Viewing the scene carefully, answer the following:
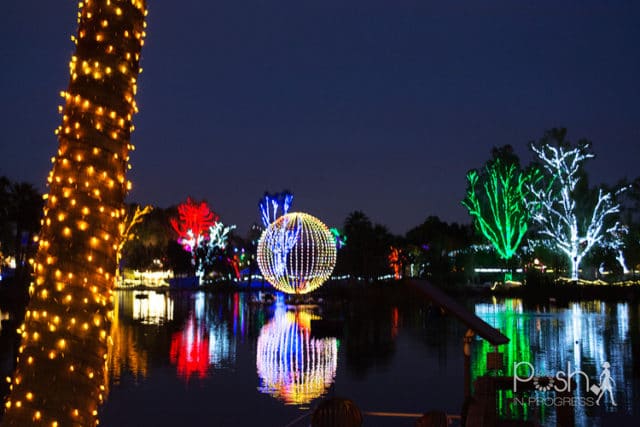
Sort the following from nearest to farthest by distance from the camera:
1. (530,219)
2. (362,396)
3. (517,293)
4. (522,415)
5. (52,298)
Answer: (52,298) < (522,415) < (362,396) < (517,293) < (530,219)

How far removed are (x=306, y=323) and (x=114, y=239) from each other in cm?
2538

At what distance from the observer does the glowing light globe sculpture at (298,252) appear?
41.6 metres

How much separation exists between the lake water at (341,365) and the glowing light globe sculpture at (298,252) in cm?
965

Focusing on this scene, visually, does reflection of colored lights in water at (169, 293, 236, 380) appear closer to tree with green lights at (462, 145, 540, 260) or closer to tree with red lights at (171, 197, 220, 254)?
tree with green lights at (462, 145, 540, 260)

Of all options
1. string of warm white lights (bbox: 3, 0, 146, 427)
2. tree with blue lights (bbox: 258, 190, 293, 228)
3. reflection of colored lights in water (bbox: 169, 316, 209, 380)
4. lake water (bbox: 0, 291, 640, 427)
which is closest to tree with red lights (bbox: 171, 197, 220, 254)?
tree with blue lights (bbox: 258, 190, 293, 228)

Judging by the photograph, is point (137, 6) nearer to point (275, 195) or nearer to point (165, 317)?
point (165, 317)

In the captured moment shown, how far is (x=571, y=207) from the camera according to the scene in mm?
53469

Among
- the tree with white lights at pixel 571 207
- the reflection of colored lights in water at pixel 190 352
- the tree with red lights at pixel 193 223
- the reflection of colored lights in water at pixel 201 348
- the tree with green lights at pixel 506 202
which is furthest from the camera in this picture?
the tree with red lights at pixel 193 223

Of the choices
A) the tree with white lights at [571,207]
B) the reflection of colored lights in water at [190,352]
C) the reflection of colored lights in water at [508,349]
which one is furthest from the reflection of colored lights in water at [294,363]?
the tree with white lights at [571,207]

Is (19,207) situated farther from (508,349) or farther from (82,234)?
(82,234)

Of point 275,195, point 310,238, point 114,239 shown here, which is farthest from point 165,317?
point 114,239

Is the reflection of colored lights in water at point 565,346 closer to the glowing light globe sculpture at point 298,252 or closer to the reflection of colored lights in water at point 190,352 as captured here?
the reflection of colored lights in water at point 190,352

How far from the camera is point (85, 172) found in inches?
172

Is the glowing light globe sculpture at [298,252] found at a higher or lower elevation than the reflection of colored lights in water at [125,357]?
higher
